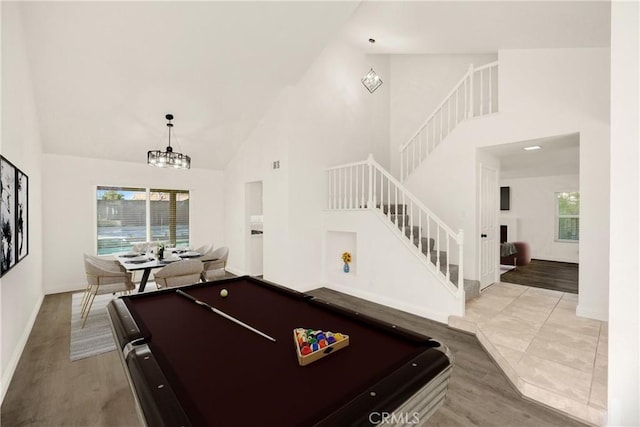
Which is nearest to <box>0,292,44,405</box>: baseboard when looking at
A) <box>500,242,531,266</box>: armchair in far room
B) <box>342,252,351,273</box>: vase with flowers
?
<box>342,252,351,273</box>: vase with flowers

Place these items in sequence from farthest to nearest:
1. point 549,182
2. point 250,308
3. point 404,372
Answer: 1. point 549,182
2. point 250,308
3. point 404,372

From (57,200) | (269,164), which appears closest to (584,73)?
(269,164)

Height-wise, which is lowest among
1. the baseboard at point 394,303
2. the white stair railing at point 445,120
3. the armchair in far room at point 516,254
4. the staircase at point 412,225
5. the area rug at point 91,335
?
the area rug at point 91,335

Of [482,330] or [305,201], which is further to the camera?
[305,201]

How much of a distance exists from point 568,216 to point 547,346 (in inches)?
258

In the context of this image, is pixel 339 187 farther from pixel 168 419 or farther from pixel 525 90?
pixel 168 419

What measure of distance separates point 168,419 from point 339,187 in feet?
15.1

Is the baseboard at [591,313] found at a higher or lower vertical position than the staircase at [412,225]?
lower

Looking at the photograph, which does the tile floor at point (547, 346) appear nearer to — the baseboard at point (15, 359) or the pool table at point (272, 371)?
the pool table at point (272, 371)

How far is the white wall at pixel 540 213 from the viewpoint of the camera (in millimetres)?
7434

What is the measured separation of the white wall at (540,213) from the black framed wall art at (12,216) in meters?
10.1

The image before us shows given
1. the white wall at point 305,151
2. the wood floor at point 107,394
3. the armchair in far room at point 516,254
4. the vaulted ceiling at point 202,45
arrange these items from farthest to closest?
1. the armchair in far room at point 516,254
2. the white wall at point 305,151
3. the vaulted ceiling at point 202,45
4. the wood floor at point 107,394

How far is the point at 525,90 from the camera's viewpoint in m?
4.02

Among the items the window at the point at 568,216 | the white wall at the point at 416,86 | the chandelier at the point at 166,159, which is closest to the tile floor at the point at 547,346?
the white wall at the point at 416,86
